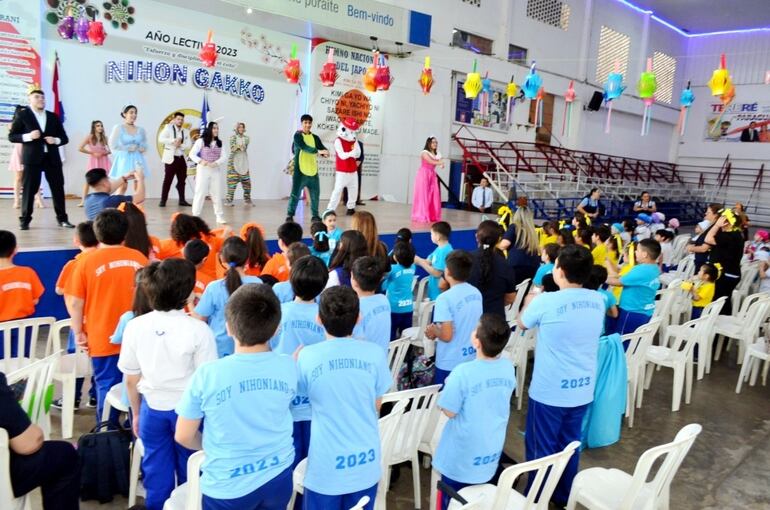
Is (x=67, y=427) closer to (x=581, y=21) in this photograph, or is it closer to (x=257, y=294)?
(x=257, y=294)

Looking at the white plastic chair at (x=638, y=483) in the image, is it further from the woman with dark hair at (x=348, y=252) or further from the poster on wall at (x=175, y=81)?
the poster on wall at (x=175, y=81)

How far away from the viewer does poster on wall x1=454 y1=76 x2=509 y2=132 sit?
43.0ft

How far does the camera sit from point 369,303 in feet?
8.30

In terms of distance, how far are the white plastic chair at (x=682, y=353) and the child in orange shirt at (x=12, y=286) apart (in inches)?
168

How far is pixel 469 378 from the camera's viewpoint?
2.13m

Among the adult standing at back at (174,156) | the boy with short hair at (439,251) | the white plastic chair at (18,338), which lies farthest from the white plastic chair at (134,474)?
the adult standing at back at (174,156)

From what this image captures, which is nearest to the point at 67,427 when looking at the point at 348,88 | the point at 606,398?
the point at 606,398

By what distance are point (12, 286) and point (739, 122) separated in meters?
21.9

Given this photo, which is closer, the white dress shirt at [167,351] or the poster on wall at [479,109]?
the white dress shirt at [167,351]

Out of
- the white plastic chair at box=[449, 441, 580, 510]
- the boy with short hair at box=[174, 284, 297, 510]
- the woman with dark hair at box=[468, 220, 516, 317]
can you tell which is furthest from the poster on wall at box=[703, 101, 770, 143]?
the boy with short hair at box=[174, 284, 297, 510]

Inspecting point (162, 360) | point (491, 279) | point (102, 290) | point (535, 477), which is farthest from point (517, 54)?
point (162, 360)

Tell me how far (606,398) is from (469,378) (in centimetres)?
162

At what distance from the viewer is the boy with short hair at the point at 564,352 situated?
8.50ft

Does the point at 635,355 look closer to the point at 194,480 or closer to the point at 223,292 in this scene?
the point at 223,292
